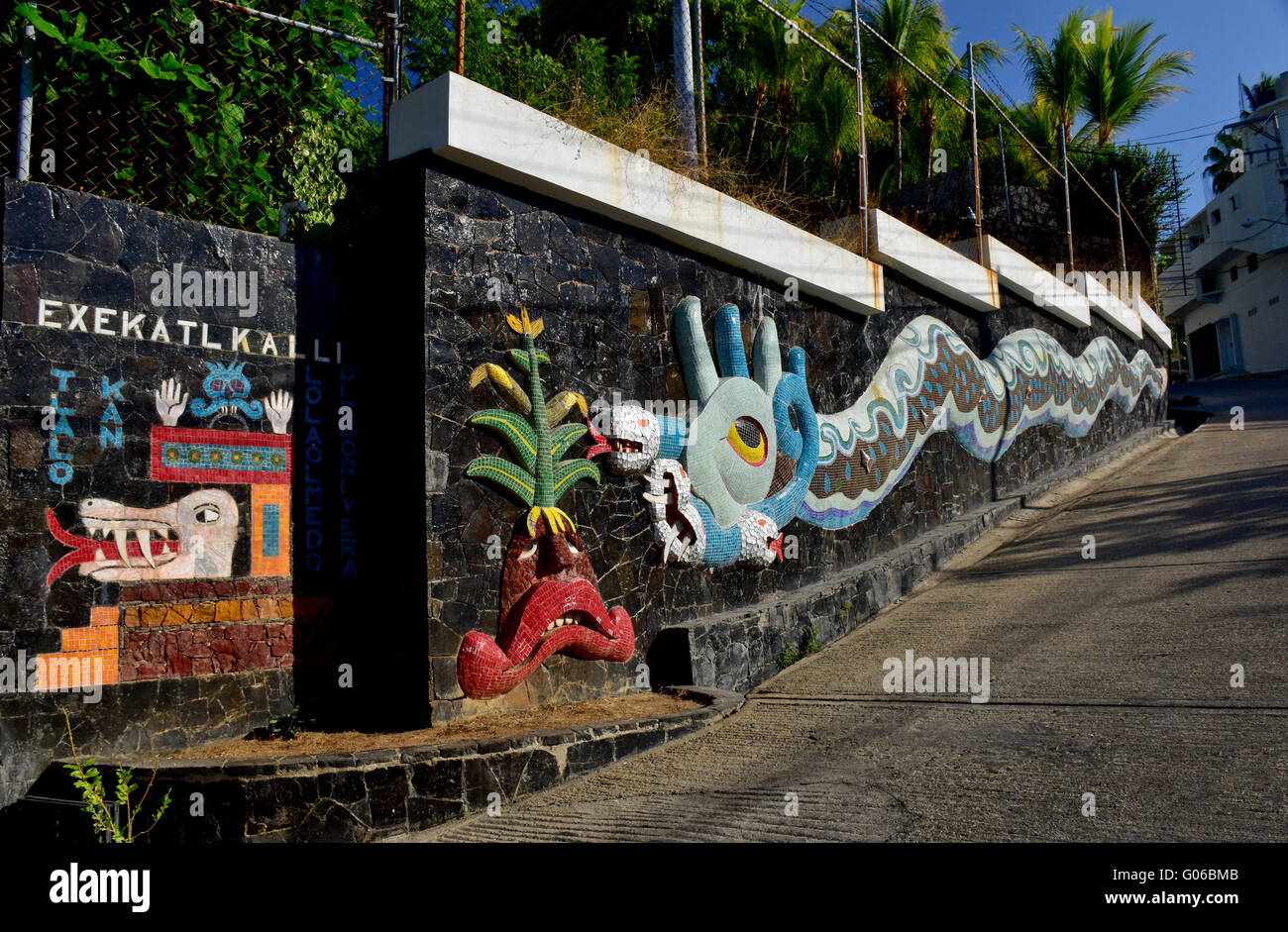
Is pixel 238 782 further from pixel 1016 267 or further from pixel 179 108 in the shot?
pixel 1016 267

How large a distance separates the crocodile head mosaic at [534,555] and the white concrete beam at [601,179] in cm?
96

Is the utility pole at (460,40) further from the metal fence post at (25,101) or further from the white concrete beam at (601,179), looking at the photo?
the metal fence post at (25,101)

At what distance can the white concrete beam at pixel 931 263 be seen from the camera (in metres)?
10.1

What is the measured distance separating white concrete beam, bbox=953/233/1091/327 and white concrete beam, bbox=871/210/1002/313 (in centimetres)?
37

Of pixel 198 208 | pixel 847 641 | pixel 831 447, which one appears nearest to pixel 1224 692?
pixel 847 641

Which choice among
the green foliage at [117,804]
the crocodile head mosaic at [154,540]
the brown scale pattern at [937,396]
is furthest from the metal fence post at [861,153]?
the green foliage at [117,804]

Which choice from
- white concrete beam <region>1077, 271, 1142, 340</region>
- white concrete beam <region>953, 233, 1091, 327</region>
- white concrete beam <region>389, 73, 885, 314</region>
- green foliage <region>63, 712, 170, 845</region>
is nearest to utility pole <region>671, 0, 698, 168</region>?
white concrete beam <region>389, 73, 885, 314</region>

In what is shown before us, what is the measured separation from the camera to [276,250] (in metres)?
5.78

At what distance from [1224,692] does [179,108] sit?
22.7 ft

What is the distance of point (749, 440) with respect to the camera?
783cm

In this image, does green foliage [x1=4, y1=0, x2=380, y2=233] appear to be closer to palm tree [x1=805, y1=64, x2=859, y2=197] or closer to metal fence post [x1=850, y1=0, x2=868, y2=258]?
metal fence post [x1=850, y1=0, x2=868, y2=258]

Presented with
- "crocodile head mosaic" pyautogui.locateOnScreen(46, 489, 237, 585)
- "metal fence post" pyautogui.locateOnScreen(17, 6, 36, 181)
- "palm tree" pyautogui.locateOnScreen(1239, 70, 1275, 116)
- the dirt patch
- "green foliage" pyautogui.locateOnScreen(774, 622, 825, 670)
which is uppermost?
"palm tree" pyautogui.locateOnScreen(1239, 70, 1275, 116)

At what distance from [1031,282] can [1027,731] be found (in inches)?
399

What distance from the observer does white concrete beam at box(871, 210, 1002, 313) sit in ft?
33.0
